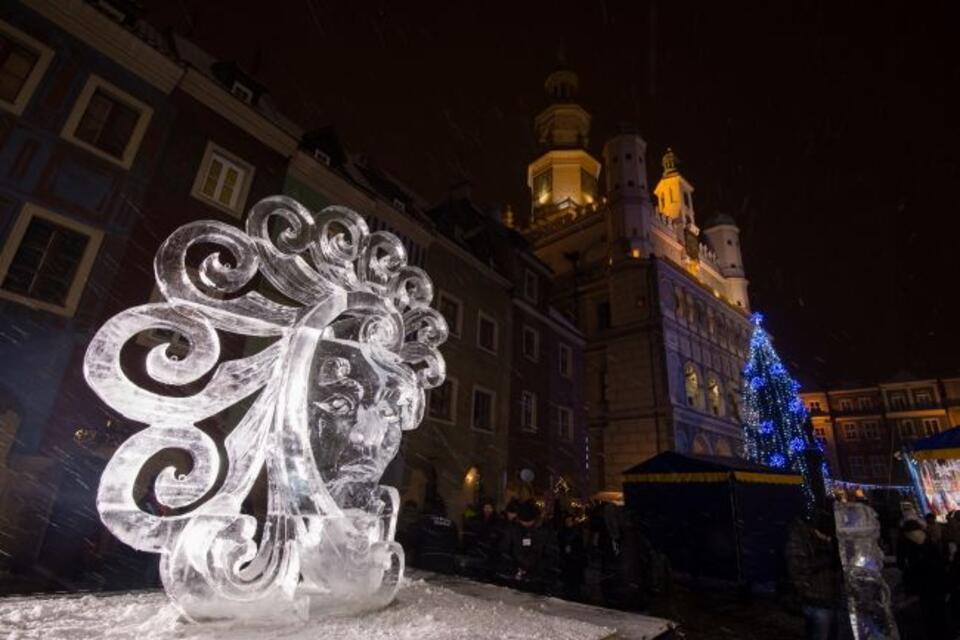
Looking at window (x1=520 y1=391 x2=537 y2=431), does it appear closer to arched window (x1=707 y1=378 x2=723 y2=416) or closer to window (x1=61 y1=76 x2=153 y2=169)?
window (x1=61 y1=76 x2=153 y2=169)

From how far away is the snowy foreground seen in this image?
7.68 feet

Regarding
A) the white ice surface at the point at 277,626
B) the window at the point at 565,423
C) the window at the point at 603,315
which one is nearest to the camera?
the white ice surface at the point at 277,626

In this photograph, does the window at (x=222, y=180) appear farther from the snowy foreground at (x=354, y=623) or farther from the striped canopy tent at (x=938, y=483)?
the striped canopy tent at (x=938, y=483)

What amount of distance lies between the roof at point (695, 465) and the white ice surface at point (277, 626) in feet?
32.6

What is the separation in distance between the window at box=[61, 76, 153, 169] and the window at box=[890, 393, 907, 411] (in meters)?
72.5

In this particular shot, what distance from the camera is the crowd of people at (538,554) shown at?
7785mm

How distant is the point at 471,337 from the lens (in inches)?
744

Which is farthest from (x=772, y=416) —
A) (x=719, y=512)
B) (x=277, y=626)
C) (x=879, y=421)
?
(x=879, y=421)

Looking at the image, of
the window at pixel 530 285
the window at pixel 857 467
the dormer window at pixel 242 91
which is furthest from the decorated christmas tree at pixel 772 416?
the window at pixel 857 467

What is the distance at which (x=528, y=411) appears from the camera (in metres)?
20.9

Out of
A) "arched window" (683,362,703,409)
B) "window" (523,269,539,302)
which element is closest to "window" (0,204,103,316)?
"window" (523,269,539,302)

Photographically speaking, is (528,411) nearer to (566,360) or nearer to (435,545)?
(566,360)

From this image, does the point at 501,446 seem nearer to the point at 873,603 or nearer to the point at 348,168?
the point at 348,168

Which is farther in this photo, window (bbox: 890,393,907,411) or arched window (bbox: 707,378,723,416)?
window (bbox: 890,393,907,411)
